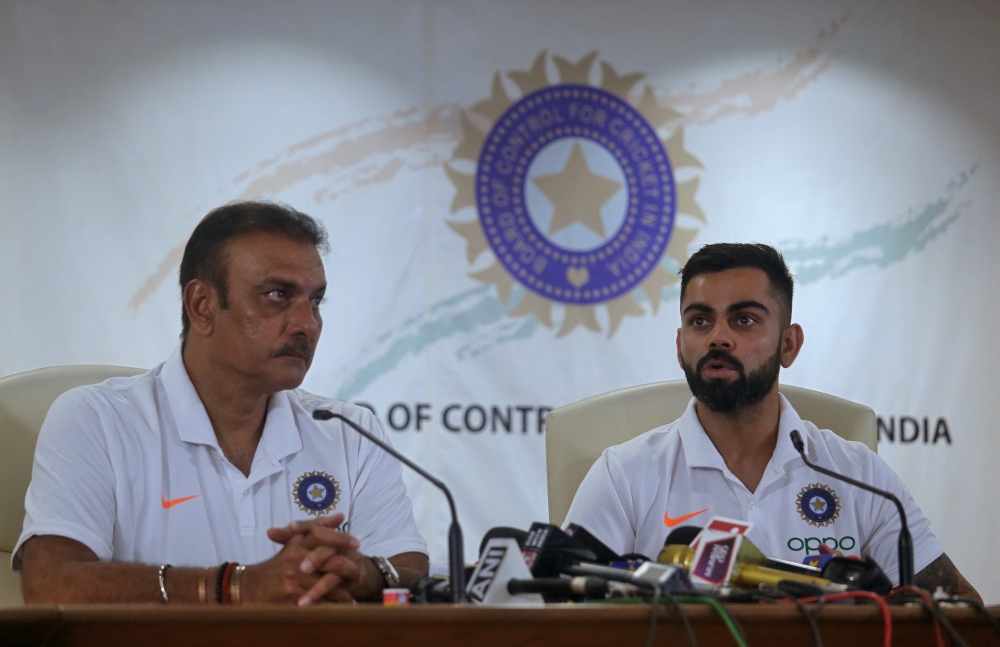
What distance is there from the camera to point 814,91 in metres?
3.47

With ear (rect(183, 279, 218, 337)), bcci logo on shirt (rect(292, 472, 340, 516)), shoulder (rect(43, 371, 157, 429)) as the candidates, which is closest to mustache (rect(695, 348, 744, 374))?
bcci logo on shirt (rect(292, 472, 340, 516))

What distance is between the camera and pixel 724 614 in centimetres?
102

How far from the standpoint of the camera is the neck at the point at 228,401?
1958 mm

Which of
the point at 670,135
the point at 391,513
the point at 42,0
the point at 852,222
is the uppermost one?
the point at 42,0

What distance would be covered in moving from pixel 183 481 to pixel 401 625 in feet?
3.22

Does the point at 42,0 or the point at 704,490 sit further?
the point at 42,0

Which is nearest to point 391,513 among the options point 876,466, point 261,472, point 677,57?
point 261,472

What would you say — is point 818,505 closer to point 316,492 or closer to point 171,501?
point 316,492

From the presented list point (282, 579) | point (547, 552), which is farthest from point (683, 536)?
point (282, 579)

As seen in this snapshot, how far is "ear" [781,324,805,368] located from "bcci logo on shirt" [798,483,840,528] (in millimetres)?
362

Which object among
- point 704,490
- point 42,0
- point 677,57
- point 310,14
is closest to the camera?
point 704,490

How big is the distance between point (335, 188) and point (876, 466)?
1.83 metres

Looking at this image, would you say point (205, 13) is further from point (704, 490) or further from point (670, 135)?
point (704, 490)

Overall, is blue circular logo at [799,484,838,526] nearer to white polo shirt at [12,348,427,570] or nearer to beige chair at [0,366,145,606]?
white polo shirt at [12,348,427,570]
